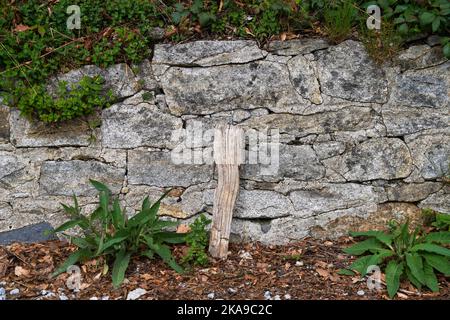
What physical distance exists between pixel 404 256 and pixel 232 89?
1608 mm

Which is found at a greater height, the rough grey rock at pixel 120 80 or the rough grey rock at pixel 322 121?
the rough grey rock at pixel 120 80

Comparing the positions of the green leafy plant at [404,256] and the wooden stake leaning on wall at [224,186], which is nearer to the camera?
the green leafy plant at [404,256]

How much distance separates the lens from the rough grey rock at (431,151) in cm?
420

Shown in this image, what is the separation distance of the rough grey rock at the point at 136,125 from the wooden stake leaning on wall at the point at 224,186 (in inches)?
15.3

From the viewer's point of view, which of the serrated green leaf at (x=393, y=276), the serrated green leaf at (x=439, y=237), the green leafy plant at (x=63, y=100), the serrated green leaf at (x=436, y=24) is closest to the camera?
the serrated green leaf at (x=393, y=276)

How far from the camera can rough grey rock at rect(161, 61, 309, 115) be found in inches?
165

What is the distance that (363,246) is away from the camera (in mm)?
3955

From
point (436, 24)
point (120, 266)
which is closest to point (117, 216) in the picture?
point (120, 266)

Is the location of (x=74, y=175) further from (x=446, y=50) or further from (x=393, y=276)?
(x=446, y=50)

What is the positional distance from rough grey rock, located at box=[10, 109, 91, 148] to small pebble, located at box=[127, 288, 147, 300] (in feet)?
3.80

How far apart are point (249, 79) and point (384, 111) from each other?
0.98m

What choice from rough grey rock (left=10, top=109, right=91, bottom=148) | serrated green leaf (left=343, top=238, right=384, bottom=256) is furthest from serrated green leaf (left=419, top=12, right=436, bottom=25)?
rough grey rock (left=10, top=109, right=91, bottom=148)

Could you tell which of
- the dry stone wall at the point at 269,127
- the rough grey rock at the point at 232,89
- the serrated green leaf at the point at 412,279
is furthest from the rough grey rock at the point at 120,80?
the serrated green leaf at the point at 412,279

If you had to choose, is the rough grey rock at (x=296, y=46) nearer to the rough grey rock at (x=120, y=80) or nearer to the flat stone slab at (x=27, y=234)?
the rough grey rock at (x=120, y=80)
